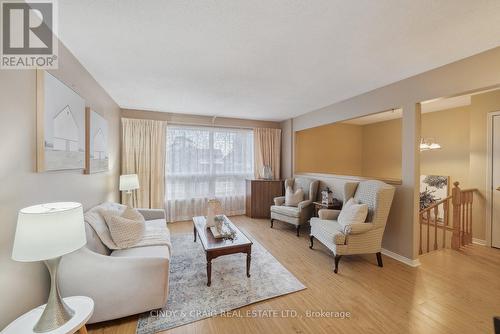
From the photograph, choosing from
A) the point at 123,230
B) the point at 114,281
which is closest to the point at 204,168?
the point at 123,230

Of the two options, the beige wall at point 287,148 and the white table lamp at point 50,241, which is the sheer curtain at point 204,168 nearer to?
the beige wall at point 287,148

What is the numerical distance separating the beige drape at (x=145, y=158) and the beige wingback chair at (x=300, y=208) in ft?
8.09

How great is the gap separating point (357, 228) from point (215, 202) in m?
1.82

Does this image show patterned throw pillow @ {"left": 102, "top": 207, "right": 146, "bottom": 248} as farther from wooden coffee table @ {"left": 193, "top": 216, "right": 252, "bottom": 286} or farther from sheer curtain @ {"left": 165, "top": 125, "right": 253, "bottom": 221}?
sheer curtain @ {"left": 165, "top": 125, "right": 253, "bottom": 221}

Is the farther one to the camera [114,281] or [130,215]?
[130,215]

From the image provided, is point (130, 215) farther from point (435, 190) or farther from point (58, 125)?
point (435, 190)

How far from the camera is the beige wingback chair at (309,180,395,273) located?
2412 mm

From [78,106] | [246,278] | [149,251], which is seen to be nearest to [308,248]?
[246,278]

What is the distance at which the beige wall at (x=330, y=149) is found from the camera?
500 cm

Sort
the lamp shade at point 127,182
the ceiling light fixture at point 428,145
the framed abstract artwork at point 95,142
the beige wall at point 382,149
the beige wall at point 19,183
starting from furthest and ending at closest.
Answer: the beige wall at point 382,149, the ceiling light fixture at point 428,145, the lamp shade at point 127,182, the framed abstract artwork at point 95,142, the beige wall at point 19,183

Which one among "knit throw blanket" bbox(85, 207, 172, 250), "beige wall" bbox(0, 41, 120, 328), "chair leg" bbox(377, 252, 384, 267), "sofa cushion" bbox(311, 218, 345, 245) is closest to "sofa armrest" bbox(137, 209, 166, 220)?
"knit throw blanket" bbox(85, 207, 172, 250)

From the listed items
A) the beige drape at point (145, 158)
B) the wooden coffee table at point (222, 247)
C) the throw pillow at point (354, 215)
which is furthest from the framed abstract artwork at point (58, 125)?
the throw pillow at point (354, 215)

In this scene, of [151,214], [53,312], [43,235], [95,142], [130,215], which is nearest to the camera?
[43,235]

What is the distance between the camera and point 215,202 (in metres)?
2.77
